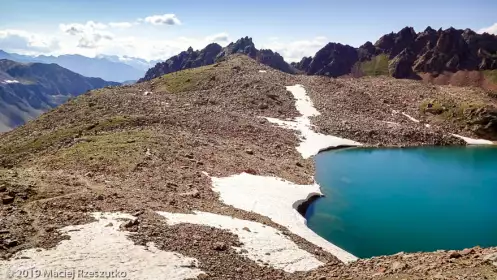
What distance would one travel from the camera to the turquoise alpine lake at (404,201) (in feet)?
133

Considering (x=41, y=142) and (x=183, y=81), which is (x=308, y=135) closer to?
(x=41, y=142)

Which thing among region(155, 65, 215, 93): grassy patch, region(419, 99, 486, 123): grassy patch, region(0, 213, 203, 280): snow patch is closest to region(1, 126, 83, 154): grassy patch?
region(0, 213, 203, 280): snow patch

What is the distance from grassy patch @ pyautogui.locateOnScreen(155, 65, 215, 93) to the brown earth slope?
431 millimetres

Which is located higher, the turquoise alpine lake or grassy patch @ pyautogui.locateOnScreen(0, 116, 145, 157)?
grassy patch @ pyautogui.locateOnScreen(0, 116, 145, 157)

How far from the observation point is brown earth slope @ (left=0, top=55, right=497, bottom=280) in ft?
84.0

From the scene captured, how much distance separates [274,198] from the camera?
44.7 meters

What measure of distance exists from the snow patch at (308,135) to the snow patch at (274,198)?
65.0 ft

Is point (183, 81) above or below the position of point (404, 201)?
above

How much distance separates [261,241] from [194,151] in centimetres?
2623

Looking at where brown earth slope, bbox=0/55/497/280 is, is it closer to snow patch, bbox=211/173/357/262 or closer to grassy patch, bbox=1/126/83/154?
grassy patch, bbox=1/126/83/154

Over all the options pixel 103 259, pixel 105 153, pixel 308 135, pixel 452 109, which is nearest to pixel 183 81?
pixel 308 135

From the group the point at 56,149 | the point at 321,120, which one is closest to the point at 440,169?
the point at 321,120

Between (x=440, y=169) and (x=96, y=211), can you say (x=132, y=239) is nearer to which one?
(x=96, y=211)

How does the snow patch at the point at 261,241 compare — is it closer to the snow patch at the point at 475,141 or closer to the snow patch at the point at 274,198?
the snow patch at the point at 274,198
